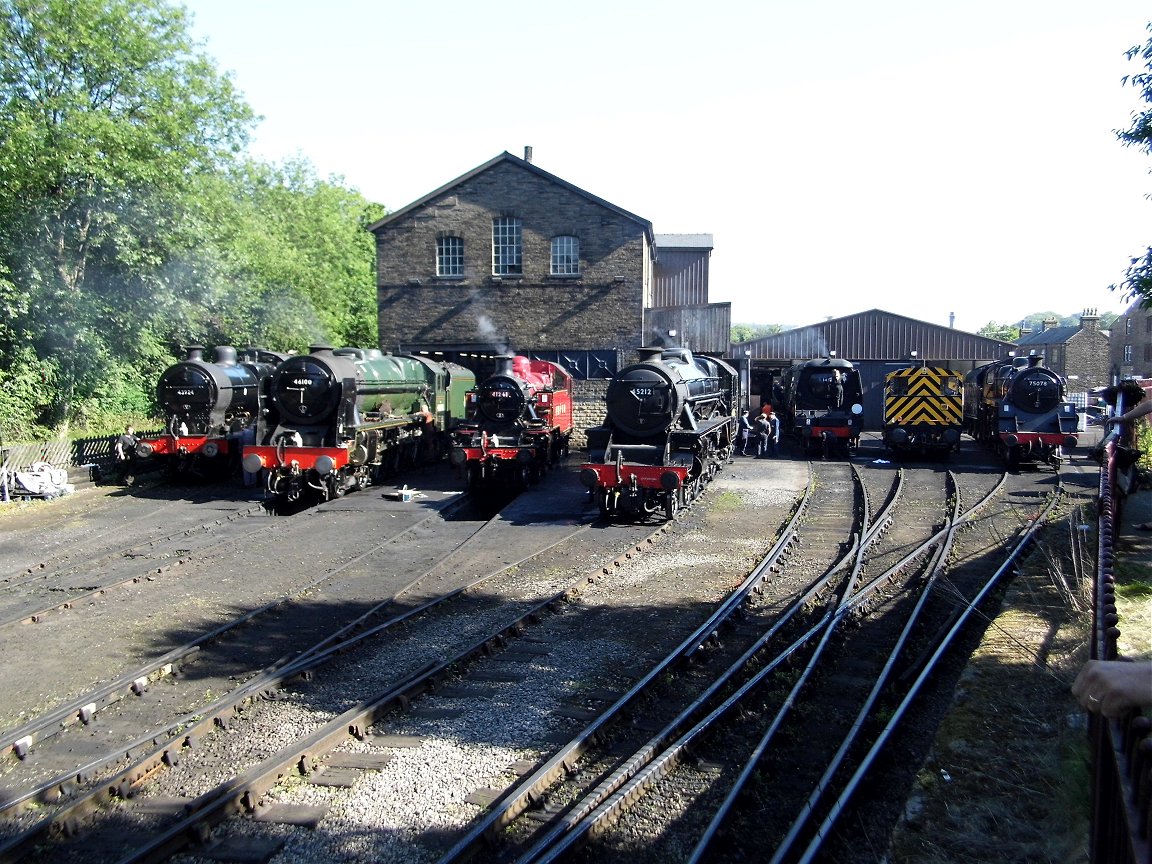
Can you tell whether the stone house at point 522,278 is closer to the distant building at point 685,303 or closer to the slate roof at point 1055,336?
the distant building at point 685,303

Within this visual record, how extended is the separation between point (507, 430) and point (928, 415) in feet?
36.2

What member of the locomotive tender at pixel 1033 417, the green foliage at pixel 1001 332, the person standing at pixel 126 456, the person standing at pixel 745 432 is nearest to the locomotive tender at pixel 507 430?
the person standing at pixel 745 432

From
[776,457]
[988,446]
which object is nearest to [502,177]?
[776,457]

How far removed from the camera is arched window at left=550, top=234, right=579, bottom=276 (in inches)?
1027

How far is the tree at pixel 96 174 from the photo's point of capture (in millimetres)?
20484

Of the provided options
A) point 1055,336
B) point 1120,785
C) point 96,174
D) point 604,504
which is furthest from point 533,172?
point 1055,336

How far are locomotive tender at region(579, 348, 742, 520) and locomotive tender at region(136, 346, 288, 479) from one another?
27.0ft

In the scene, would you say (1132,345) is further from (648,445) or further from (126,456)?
(126,456)

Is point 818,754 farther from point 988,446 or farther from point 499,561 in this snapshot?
point 988,446

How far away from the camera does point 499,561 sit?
11617 millimetres

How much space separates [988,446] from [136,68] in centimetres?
2598

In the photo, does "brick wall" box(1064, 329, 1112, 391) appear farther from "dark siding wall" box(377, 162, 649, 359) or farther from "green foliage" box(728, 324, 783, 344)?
"dark siding wall" box(377, 162, 649, 359)

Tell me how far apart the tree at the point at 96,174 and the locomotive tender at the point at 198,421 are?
408 centimetres

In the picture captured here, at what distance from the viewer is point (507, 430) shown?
18.1 metres
